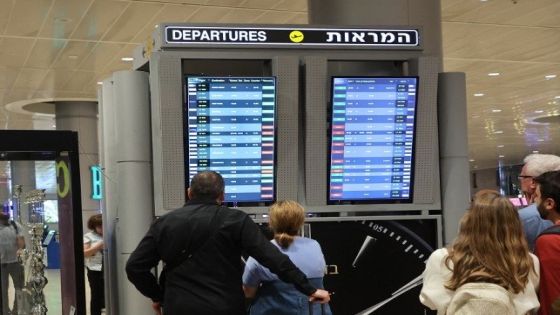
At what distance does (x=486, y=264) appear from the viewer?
2.58 meters

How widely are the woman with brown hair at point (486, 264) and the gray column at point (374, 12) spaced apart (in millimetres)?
3726

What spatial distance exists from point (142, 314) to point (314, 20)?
122 inches

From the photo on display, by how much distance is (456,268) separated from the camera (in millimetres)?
2605

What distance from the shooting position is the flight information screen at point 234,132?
4.92 metres

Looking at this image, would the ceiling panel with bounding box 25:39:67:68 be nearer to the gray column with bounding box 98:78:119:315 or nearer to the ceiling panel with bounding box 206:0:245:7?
the ceiling panel with bounding box 206:0:245:7

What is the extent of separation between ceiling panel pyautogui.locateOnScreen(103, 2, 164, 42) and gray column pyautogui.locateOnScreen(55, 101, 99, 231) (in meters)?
7.50

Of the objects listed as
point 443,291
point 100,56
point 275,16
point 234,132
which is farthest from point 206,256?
point 100,56

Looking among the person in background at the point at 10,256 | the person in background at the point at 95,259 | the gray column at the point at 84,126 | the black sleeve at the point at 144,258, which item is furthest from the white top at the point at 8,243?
the gray column at the point at 84,126

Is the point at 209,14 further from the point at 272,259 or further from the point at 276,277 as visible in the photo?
the point at 272,259

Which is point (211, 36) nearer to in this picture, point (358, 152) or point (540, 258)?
point (358, 152)

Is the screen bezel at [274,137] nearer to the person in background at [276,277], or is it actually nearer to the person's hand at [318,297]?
the person in background at [276,277]

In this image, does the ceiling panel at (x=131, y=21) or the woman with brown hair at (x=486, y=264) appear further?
the ceiling panel at (x=131, y=21)

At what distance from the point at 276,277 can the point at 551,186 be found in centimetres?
179

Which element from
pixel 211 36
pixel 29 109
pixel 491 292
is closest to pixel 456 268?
pixel 491 292
